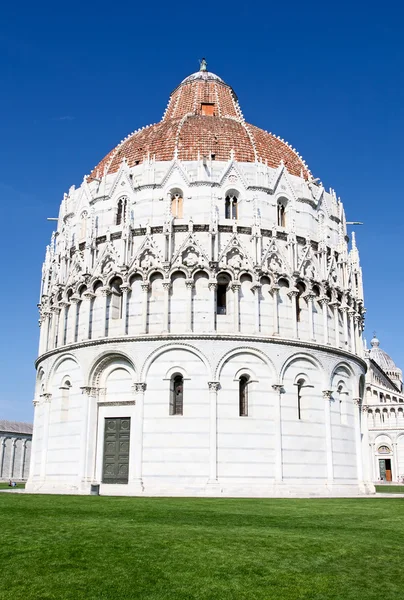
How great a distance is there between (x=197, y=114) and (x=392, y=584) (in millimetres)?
43388

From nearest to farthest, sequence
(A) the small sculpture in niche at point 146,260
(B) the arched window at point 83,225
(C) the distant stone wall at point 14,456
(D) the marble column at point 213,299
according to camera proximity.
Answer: (D) the marble column at point 213,299, (A) the small sculpture in niche at point 146,260, (B) the arched window at point 83,225, (C) the distant stone wall at point 14,456

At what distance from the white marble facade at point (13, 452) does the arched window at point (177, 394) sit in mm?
56343

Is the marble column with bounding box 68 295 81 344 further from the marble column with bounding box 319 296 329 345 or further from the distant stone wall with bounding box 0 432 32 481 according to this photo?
the distant stone wall with bounding box 0 432 32 481

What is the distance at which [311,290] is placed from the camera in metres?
39.6

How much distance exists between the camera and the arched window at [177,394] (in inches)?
1420

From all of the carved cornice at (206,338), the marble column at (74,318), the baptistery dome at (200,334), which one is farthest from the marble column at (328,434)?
the marble column at (74,318)

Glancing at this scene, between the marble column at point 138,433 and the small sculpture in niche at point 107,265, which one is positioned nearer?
the marble column at point 138,433

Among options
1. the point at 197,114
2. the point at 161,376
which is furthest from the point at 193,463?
the point at 197,114

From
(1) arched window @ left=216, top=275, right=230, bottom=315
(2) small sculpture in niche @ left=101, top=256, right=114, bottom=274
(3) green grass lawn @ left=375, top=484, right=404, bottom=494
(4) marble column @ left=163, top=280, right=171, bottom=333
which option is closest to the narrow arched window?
(1) arched window @ left=216, top=275, right=230, bottom=315

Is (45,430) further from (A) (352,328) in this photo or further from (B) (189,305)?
(A) (352,328)

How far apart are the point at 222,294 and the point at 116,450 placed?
11039mm

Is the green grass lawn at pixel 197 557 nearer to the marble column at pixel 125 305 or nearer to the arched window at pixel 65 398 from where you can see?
the marble column at pixel 125 305

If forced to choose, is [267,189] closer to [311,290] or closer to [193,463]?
[311,290]

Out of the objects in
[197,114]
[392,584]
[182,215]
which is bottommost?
[392,584]
